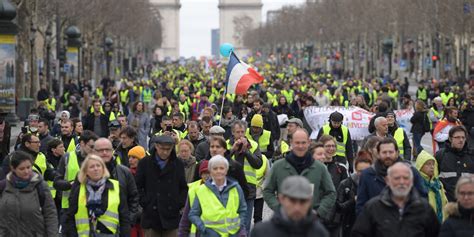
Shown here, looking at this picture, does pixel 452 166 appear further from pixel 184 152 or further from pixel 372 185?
pixel 184 152

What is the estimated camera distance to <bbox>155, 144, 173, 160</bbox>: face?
10.5 m

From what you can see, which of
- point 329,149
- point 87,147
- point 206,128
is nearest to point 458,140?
point 329,149

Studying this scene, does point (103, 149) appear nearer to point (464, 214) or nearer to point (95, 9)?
point (464, 214)

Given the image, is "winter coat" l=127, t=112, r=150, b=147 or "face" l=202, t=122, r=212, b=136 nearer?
"face" l=202, t=122, r=212, b=136

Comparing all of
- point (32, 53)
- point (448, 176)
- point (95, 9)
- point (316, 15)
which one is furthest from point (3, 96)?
point (316, 15)

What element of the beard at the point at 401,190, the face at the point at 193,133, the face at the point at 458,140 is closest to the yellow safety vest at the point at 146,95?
the face at the point at 193,133

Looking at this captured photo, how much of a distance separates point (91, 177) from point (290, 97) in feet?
79.2

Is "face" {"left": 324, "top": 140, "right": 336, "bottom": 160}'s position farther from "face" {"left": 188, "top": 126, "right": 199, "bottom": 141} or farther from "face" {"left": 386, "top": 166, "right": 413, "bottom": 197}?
"face" {"left": 188, "top": 126, "right": 199, "bottom": 141}

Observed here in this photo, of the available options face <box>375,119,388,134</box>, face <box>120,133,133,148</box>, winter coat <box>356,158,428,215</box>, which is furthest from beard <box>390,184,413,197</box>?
face <box>375,119,388,134</box>

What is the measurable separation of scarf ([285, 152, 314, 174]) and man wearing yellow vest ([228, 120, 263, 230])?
79.1 inches

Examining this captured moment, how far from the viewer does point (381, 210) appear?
321 inches

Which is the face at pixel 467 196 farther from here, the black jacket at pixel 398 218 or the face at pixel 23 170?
the face at pixel 23 170

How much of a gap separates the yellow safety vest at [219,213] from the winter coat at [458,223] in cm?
171

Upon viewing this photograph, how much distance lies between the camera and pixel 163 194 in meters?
10.4
